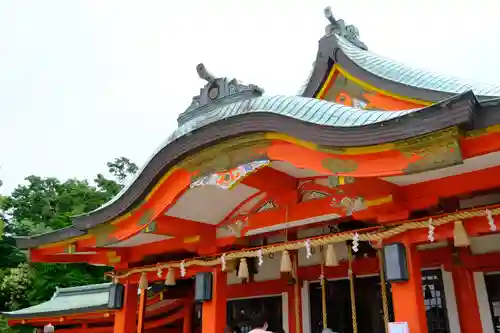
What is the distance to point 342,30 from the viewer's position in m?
9.81

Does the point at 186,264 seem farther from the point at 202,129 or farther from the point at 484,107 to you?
the point at 484,107

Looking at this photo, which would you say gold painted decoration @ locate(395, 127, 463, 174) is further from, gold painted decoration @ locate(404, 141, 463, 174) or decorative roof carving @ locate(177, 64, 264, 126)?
decorative roof carving @ locate(177, 64, 264, 126)

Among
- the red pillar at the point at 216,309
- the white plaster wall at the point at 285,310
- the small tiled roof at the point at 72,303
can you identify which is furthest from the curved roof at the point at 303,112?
the small tiled roof at the point at 72,303

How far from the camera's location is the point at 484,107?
3.87 m

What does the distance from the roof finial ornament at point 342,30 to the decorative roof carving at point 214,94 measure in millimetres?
3899

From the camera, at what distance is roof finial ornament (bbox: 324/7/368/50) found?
955 cm

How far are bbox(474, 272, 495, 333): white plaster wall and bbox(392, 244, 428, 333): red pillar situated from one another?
182 centimetres

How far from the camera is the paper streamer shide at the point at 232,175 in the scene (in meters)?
5.18

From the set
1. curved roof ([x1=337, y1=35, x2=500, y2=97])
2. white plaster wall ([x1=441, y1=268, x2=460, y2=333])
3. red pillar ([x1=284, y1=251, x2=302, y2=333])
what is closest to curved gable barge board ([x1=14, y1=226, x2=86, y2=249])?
red pillar ([x1=284, y1=251, x2=302, y2=333])

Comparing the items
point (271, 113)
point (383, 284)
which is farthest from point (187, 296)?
point (271, 113)

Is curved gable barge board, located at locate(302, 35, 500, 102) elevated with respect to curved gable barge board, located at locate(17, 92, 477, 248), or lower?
elevated

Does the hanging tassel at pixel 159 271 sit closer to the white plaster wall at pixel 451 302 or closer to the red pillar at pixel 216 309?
the red pillar at pixel 216 309

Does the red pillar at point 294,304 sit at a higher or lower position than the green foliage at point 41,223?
lower

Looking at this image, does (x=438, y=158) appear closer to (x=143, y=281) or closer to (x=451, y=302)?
(x=451, y=302)
